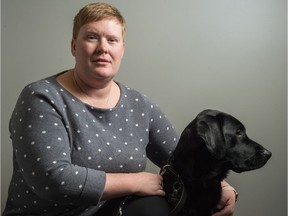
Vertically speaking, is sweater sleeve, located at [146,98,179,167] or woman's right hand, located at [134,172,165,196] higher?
sweater sleeve, located at [146,98,179,167]

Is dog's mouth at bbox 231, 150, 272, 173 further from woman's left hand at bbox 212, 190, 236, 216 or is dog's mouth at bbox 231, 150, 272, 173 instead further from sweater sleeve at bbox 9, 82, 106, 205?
sweater sleeve at bbox 9, 82, 106, 205

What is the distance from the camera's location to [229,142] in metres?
1.24

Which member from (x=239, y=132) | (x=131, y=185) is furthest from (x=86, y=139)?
(x=239, y=132)

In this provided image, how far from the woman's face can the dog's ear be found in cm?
38

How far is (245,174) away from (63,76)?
1194 mm

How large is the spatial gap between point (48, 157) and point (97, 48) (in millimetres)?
421

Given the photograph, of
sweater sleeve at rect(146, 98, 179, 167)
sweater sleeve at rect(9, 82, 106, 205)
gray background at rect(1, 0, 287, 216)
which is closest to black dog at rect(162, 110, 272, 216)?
sweater sleeve at rect(146, 98, 179, 167)

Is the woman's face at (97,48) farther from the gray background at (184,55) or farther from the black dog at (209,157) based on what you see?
the gray background at (184,55)

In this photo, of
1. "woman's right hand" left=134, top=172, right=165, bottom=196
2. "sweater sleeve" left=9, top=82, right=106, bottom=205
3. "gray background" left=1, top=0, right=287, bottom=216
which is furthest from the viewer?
"gray background" left=1, top=0, right=287, bottom=216

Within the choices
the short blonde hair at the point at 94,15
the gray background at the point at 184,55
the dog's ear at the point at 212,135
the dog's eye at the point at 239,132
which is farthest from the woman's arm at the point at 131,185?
the gray background at the point at 184,55

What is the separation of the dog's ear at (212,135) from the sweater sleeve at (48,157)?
1.19ft

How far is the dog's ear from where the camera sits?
3.77ft

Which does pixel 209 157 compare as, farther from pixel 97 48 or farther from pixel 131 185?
pixel 97 48

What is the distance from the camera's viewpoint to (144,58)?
1833 mm
